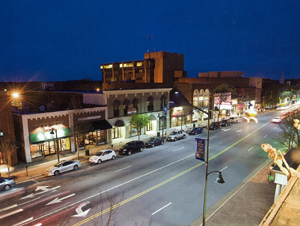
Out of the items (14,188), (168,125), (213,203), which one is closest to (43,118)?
(14,188)

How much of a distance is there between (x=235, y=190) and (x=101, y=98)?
24064 mm

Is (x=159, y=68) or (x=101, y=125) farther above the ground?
(x=159, y=68)

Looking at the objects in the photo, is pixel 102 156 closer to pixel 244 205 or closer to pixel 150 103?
pixel 244 205

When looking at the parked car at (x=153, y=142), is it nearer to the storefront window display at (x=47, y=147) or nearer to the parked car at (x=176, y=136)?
the parked car at (x=176, y=136)

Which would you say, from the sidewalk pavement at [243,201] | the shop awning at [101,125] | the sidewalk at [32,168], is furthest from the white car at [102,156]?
the shop awning at [101,125]

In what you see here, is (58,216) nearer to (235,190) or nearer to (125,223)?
(125,223)

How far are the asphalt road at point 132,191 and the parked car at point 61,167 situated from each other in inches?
24.7

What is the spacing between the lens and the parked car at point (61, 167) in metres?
21.4

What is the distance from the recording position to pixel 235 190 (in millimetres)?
17781

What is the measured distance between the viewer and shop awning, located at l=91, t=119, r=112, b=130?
102 ft

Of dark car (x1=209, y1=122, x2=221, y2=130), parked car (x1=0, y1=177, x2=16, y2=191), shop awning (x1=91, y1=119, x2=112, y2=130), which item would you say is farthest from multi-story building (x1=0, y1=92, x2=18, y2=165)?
dark car (x1=209, y1=122, x2=221, y2=130)

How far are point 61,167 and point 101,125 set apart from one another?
10.8m

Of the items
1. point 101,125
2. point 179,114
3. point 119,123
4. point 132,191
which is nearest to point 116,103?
point 119,123

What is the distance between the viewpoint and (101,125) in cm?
3198
